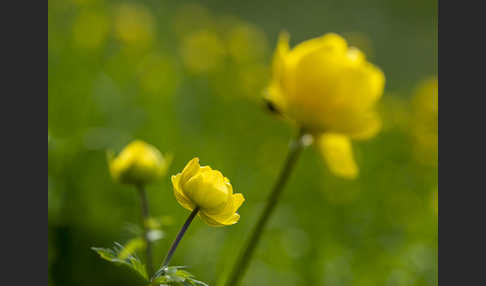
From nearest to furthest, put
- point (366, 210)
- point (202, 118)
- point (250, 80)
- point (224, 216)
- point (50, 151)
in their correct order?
1. point (224, 216)
2. point (50, 151)
3. point (366, 210)
4. point (202, 118)
5. point (250, 80)

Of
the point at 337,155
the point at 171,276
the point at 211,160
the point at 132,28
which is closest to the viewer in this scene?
the point at 171,276

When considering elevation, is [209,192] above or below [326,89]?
below

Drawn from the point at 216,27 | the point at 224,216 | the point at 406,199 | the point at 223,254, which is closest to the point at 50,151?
the point at 223,254

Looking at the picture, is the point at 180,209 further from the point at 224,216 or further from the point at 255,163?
the point at 224,216

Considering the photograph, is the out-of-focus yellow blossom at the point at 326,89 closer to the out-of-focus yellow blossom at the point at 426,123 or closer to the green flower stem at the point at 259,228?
the green flower stem at the point at 259,228

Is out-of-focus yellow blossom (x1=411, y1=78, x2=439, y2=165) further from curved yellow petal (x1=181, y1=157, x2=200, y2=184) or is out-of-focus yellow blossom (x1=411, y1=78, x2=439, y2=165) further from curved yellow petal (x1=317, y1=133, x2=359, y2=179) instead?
curved yellow petal (x1=181, y1=157, x2=200, y2=184)

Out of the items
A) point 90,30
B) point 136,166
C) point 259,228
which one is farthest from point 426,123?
point 136,166

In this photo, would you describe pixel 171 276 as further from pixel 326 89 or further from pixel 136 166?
pixel 326 89
